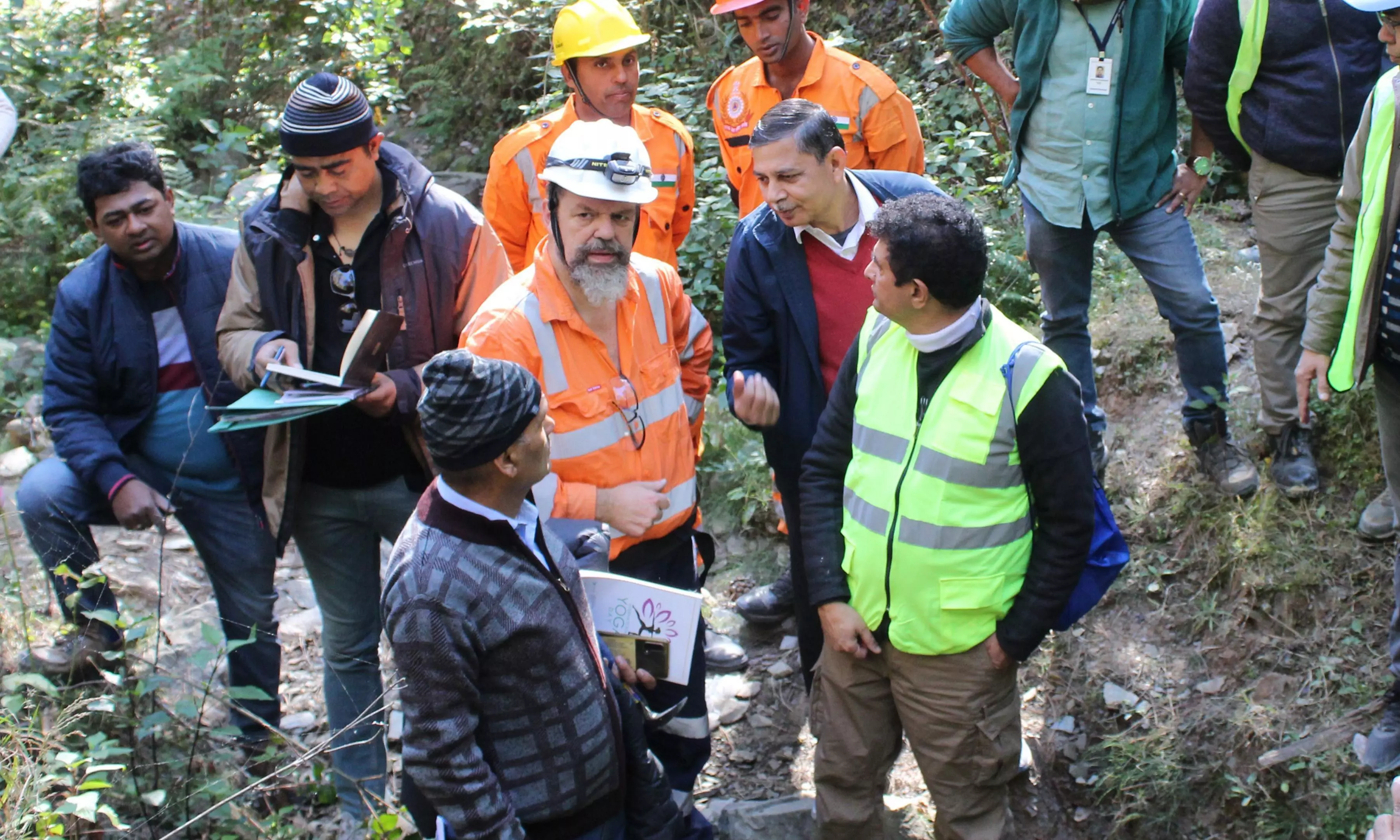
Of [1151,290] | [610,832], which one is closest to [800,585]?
[610,832]

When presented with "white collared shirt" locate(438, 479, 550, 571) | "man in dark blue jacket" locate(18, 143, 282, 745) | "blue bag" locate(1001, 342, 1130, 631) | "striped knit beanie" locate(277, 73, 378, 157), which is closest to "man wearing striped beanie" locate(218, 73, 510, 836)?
"striped knit beanie" locate(277, 73, 378, 157)

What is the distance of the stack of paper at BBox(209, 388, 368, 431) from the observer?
10.5ft

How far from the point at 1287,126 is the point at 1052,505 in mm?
1881

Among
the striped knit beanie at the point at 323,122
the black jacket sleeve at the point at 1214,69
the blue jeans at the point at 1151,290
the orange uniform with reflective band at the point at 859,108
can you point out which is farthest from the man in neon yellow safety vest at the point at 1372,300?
the striped knit beanie at the point at 323,122

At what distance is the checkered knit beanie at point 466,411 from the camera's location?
223cm

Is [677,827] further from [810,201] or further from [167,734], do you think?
[167,734]

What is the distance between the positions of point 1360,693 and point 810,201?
238 centimetres

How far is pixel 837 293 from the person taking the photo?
3457 mm

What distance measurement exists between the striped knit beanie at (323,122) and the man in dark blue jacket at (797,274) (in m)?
1.21

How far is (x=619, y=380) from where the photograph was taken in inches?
125

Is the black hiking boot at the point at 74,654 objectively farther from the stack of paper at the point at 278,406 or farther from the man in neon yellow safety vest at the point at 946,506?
the man in neon yellow safety vest at the point at 946,506

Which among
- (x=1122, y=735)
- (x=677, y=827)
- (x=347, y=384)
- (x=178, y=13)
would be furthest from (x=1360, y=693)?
(x=178, y=13)

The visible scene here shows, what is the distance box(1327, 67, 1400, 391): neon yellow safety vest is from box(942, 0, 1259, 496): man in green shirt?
0.80 m

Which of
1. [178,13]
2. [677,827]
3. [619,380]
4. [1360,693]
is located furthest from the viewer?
[178,13]
